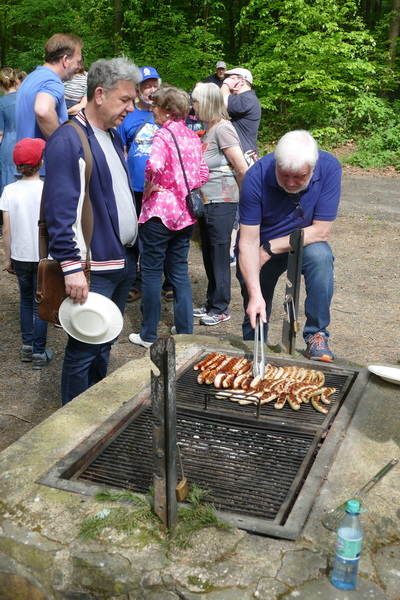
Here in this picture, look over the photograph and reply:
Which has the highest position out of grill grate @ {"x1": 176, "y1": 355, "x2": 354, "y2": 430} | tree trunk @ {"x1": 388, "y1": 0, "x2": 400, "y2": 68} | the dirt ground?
tree trunk @ {"x1": 388, "y1": 0, "x2": 400, "y2": 68}

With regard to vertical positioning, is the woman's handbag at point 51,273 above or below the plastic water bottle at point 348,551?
above

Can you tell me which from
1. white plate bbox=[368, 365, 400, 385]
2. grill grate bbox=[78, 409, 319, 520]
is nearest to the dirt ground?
white plate bbox=[368, 365, 400, 385]

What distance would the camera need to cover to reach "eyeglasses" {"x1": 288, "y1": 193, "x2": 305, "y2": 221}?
4133 mm

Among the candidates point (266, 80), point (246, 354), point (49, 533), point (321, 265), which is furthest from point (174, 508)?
point (266, 80)

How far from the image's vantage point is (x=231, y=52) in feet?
69.9

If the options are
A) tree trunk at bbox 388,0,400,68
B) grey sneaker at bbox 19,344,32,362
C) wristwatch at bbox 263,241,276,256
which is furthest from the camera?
tree trunk at bbox 388,0,400,68

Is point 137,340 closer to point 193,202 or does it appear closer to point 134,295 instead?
point 134,295

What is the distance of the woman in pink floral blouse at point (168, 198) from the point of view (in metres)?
4.82

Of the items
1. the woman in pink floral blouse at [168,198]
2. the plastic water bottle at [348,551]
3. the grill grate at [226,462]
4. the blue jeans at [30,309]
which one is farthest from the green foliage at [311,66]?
the plastic water bottle at [348,551]

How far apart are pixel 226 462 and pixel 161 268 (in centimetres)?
250

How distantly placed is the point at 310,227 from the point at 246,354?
98cm

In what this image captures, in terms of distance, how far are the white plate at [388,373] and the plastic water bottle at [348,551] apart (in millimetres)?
1519

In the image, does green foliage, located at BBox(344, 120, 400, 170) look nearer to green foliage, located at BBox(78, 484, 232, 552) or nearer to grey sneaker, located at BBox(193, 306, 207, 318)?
grey sneaker, located at BBox(193, 306, 207, 318)

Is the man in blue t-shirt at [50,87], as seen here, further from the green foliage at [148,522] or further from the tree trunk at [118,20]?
the tree trunk at [118,20]
